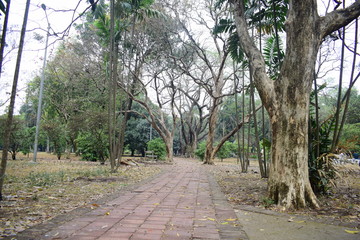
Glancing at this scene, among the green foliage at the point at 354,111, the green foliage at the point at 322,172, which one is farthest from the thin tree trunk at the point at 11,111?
the green foliage at the point at 354,111

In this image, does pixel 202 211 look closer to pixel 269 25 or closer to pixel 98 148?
pixel 269 25

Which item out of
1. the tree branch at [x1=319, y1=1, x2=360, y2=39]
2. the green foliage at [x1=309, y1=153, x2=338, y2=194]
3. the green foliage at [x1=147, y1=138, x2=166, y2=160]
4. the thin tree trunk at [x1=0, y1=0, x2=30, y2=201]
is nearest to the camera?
the thin tree trunk at [x1=0, y1=0, x2=30, y2=201]

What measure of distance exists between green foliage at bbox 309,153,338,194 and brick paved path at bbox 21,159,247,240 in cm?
182

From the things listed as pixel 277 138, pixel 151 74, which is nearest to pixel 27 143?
pixel 151 74

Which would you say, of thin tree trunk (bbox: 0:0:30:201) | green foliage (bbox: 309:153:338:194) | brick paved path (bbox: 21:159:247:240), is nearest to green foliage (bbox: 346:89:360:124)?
green foliage (bbox: 309:153:338:194)

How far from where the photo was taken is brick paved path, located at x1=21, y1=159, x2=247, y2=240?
2.87 meters

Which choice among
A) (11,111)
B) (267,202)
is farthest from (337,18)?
(11,111)

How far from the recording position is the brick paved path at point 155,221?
2.87 metres

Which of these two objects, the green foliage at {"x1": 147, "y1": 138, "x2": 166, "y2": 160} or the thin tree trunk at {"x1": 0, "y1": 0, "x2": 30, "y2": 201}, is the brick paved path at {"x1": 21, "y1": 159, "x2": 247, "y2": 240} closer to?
the thin tree trunk at {"x1": 0, "y1": 0, "x2": 30, "y2": 201}

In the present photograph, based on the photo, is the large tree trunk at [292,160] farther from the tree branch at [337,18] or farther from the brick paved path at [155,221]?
the tree branch at [337,18]

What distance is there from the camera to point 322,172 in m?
4.84

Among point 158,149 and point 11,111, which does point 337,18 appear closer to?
point 11,111

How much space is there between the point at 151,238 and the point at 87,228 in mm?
792

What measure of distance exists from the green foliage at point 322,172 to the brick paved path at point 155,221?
182cm
